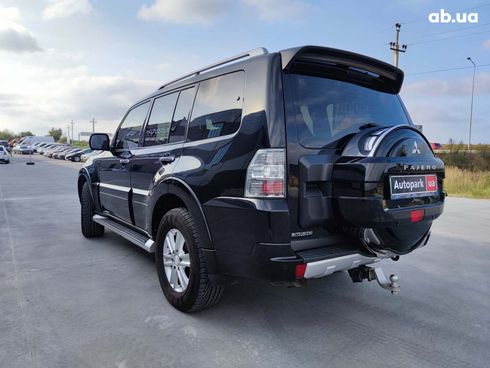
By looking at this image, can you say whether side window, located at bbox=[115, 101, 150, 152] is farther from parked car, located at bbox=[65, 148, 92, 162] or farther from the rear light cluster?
parked car, located at bbox=[65, 148, 92, 162]

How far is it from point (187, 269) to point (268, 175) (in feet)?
3.97

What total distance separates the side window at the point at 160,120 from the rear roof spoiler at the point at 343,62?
1.43 meters

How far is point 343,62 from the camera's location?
2.86 metres

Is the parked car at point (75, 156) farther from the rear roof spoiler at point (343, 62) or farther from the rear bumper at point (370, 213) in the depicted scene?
the rear bumper at point (370, 213)

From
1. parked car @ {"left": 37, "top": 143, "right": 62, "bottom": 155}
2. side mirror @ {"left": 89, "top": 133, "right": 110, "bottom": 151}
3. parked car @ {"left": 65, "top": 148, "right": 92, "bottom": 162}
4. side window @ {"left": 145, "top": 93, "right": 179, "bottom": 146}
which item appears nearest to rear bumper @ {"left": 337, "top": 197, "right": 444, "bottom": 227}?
side window @ {"left": 145, "top": 93, "right": 179, "bottom": 146}

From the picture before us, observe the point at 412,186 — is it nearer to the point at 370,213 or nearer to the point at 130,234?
the point at 370,213

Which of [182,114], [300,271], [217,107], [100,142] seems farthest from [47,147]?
[300,271]

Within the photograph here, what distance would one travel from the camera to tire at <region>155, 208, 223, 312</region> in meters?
2.87

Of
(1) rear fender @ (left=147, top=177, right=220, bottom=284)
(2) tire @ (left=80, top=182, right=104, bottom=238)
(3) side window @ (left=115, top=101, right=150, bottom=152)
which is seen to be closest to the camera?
(1) rear fender @ (left=147, top=177, right=220, bottom=284)

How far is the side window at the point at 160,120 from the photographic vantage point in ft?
12.0

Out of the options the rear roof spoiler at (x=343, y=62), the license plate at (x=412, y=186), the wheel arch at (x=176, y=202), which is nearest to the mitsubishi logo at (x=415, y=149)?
the license plate at (x=412, y=186)

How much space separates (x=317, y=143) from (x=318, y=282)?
1.86 metres

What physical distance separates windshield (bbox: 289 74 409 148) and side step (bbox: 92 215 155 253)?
1.84 metres

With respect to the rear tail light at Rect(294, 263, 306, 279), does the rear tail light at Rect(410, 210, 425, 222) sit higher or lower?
higher
